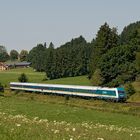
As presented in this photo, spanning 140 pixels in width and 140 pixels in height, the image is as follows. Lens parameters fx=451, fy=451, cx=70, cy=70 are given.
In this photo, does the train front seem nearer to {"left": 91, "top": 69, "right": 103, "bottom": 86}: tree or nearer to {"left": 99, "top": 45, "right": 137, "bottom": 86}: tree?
{"left": 99, "top": 45, "right": 137, "bottom": 86}: tree

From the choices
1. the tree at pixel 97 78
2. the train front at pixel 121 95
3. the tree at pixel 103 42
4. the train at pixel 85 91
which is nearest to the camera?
the train front at pixel 121 95

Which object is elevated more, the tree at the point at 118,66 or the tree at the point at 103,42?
the tree at the point at 103,42

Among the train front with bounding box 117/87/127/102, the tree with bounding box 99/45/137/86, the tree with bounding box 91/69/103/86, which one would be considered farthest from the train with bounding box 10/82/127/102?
the tree with bounding box 99/45/137/86

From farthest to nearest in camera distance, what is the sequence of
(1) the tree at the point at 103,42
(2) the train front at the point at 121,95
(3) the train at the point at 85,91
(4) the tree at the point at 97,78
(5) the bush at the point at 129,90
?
(1) the tree at the point at 103,42 → (4) the tree at the point at 97,78 → (5) the bush at the point at 129,90 → (3) the train at the point at 85,91 → (2) the train front at the point at 121,95

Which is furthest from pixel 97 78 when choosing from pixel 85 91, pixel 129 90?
pixel 85 91

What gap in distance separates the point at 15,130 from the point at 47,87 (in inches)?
3152

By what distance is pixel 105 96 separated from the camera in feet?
246

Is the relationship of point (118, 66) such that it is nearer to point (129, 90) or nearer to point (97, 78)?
point (97, 78)

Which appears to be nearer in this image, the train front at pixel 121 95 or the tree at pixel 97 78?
the train front at pixel 121 95

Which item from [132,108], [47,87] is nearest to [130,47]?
[47,87]

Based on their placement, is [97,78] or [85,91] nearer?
[85,91]

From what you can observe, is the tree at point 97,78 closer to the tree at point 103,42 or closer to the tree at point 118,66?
the tree at point 118,66

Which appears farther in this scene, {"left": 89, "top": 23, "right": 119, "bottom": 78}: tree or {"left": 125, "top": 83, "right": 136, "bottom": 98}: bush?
{"left": 89, "top": 23, "right": 119, "bottom": 78}: tree

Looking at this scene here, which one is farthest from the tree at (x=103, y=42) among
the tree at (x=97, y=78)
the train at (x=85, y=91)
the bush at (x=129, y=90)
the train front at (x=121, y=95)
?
the train front at (x=121, y=95)
